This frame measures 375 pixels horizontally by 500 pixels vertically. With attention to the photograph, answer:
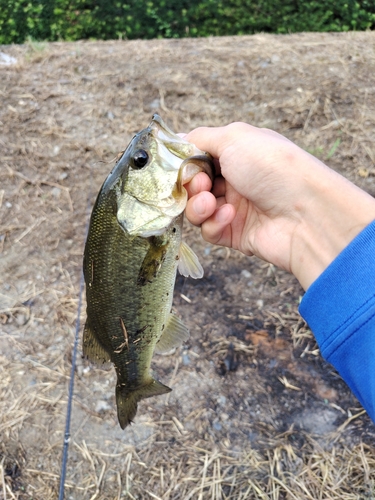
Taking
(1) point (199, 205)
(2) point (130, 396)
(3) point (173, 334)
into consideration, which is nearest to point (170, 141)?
(1) point (199, 205)

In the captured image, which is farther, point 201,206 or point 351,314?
point 201,206

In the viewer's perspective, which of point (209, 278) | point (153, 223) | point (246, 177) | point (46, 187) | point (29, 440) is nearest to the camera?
point (153, 223)

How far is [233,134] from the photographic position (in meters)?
2.04

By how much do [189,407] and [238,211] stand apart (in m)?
1.31

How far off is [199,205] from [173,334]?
0.65 meters

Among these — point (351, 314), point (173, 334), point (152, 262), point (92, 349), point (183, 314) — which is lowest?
point (183, 314)

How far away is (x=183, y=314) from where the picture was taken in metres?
3.10

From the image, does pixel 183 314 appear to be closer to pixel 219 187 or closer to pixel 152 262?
pixel 219 187

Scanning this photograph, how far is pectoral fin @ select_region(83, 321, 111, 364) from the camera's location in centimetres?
197

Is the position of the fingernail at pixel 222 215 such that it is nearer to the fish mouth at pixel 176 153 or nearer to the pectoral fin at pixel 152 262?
the fish mouth at pixel 176 153

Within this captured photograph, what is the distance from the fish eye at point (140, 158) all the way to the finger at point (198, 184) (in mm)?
253

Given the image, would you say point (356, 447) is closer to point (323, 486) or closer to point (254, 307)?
point (323, 486)

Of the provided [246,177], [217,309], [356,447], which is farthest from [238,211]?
[356,447]

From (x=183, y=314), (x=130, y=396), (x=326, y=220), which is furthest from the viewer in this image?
(x=183, y=314)
